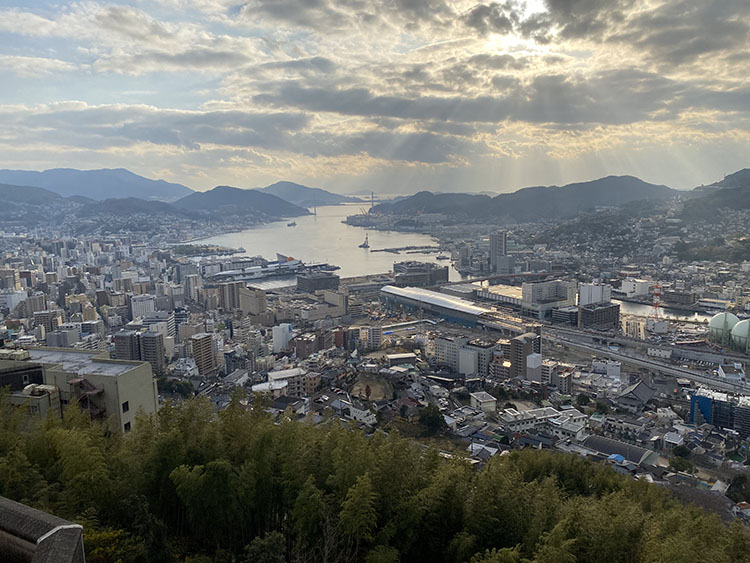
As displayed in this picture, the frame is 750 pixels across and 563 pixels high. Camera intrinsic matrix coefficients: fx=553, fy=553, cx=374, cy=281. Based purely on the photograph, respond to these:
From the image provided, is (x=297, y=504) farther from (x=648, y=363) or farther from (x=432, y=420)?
(x=648, y=363)

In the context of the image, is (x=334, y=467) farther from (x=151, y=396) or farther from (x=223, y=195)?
(x=223, y=195)

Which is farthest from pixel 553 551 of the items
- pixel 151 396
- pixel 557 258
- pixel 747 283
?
pixel 557 258

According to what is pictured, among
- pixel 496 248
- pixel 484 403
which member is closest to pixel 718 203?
pixel 496 248

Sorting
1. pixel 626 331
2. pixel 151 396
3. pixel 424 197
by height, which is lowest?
pixel 626 331

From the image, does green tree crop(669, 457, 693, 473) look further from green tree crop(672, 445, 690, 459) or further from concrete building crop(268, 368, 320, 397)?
concrete building crop(268, 368, 320, 397)

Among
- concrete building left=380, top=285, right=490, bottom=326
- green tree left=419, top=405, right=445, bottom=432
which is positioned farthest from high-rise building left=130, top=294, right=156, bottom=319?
green tree left=419, top=405, right=445, bottom=432

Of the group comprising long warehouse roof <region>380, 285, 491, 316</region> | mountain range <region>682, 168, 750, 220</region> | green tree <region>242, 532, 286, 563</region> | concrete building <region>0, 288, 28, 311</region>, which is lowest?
long warehouse roof <region>380, 285, 491, 316</region>
